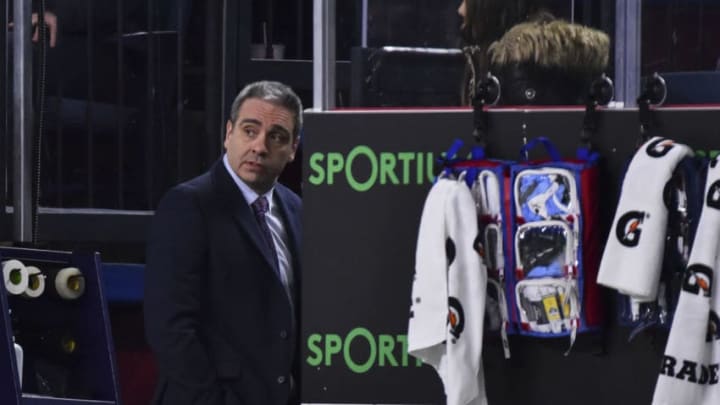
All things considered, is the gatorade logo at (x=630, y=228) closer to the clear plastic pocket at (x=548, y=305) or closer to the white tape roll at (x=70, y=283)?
the clear plastic pocket at (x=548, y=305)

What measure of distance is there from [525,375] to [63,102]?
341 cm

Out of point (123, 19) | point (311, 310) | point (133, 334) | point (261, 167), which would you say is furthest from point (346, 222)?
point (123, 19)

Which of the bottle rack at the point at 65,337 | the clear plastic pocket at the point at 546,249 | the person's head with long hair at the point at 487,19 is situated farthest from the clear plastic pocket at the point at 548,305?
the bottle rack at the point at 65,337

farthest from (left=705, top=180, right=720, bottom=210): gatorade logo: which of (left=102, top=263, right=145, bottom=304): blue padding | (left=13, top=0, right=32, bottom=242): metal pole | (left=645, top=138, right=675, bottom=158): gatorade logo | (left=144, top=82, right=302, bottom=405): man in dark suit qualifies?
(left=102, top=263, right=145, bottom=304): blue padding

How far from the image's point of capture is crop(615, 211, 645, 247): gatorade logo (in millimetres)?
3764

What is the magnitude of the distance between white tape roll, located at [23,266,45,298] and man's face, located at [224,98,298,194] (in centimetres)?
63

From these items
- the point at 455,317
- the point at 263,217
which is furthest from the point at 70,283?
the point at 455,317

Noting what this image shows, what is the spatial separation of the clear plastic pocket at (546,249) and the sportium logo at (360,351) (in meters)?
0.44

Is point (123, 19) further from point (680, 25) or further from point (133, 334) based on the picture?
point (680, 25)

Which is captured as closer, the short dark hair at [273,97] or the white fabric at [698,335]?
the white fabric at [698,335]

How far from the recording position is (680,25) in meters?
4.67

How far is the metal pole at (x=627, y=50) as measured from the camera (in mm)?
4094

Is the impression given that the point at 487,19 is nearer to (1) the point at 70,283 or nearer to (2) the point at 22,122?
(1) the point at 70,283

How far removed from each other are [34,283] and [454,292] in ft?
4.49
